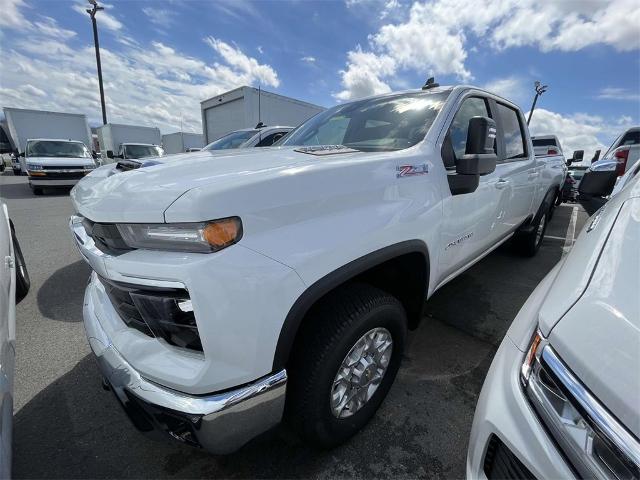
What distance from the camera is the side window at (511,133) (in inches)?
120

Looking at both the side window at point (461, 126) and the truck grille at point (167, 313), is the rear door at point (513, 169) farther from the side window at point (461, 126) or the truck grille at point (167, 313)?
the truck grille at point (167, 313)

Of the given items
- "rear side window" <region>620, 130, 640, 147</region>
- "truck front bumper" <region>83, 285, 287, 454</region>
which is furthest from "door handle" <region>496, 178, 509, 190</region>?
"rear side window" <region>620, 130, 640, 147</region>

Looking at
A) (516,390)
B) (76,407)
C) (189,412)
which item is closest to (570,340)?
(516,390)

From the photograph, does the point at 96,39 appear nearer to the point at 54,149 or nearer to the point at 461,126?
the point at 54,149

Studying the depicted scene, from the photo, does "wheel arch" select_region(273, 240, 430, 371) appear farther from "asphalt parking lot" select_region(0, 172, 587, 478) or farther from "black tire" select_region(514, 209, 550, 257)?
"black tire" select_region(514, 209, 550, 257)

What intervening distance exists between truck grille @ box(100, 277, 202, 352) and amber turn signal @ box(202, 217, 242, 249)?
0.20m

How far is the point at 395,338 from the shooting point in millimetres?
1816

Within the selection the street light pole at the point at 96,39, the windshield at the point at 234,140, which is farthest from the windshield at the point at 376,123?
the street light pole at the point at 96,39

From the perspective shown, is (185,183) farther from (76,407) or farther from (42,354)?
(42,354)

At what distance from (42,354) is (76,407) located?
780mm

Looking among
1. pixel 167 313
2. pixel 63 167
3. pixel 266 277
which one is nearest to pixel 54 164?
pixel 63 167

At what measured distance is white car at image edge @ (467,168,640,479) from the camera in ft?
2.50

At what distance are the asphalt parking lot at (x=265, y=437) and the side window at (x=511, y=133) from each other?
1.52m

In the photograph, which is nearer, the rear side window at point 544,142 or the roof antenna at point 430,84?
the roof antenna at point 430,84
